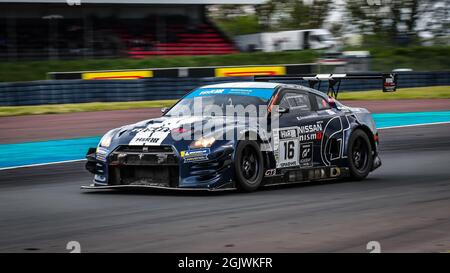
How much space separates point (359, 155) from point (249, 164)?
234 centimetres

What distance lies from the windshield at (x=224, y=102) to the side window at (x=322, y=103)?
0.84 meters

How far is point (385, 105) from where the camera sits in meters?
26.8

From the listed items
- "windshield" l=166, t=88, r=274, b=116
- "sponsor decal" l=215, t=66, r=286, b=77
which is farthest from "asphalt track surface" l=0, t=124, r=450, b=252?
"sponsor decal" l=215, t=66, r=286, b=77

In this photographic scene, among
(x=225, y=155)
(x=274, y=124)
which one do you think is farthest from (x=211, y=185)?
(x=274, y=124)

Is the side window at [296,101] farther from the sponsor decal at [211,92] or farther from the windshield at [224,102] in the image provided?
the sponsor decal at [211,92]

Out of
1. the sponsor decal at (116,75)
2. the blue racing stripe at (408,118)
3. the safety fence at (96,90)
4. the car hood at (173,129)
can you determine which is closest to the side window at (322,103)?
the car hood at (173,129)

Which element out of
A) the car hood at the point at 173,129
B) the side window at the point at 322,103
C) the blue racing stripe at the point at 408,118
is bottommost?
the blue racing stripe at the point at 408,118

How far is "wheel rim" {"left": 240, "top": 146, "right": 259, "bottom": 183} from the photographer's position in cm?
1034

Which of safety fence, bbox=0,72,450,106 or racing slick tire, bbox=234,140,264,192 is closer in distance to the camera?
racing slick tire, bbox=234,140,264,192

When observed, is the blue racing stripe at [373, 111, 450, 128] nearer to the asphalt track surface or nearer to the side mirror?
the asphalt track surface

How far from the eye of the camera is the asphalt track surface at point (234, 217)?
7.01m

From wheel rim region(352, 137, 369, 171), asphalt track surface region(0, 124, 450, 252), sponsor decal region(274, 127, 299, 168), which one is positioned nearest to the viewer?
asphalt track surface region(0, 124, 450, 252)
